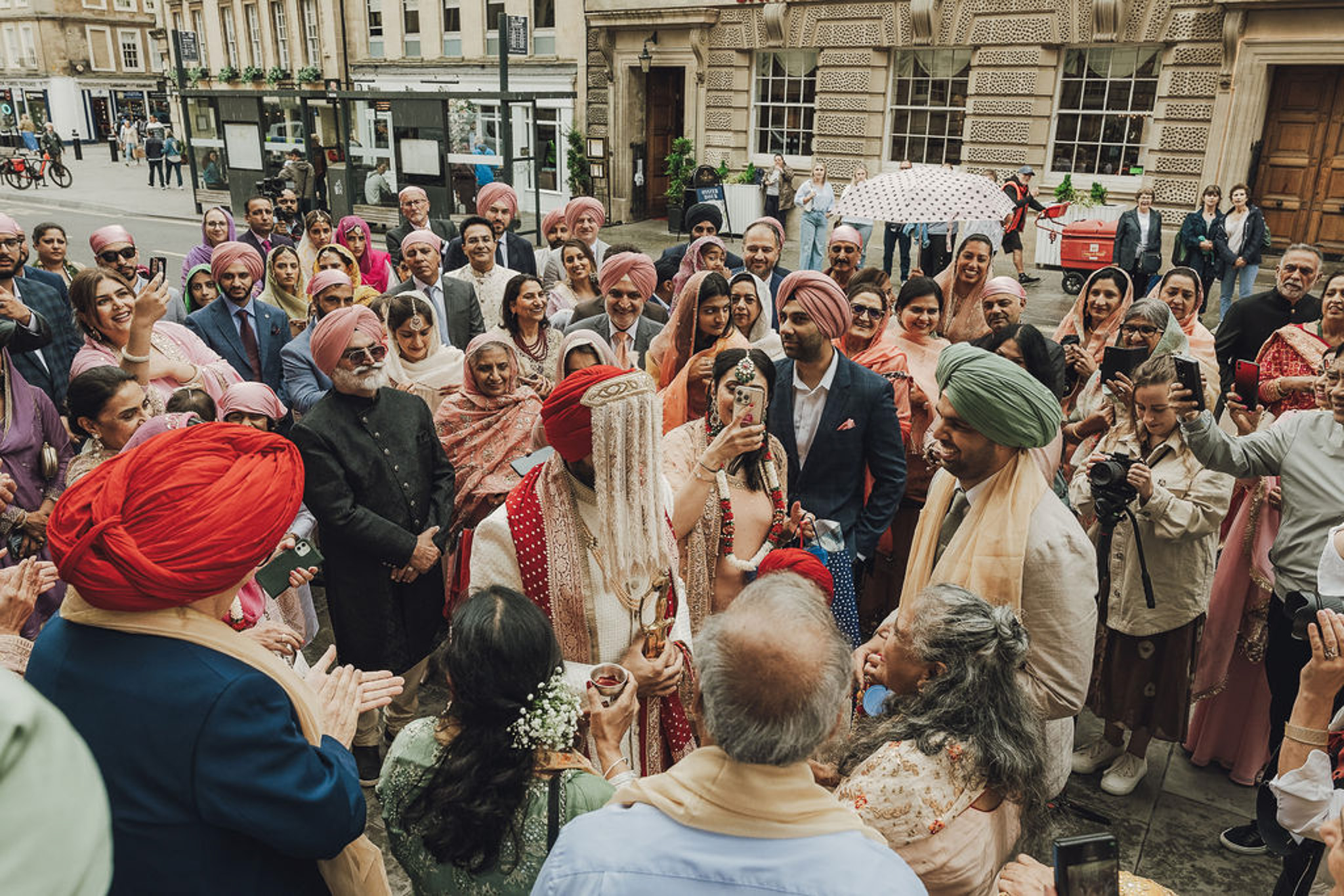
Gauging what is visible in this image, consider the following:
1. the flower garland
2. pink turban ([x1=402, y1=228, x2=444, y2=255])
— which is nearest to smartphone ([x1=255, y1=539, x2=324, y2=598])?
the flower garland

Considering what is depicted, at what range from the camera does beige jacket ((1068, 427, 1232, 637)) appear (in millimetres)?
3180

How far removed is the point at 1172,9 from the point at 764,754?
53.1 ft

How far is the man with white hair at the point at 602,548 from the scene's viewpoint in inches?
95.4

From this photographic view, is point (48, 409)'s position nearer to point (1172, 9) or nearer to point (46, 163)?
point (1172, 9)

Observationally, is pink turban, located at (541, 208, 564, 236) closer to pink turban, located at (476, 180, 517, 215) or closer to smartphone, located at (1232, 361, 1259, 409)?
pink turban, located at (476, 180, 517, 215)

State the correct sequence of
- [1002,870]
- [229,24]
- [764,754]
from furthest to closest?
1. [229,24]
2. [1002,870]
3. [764,754]

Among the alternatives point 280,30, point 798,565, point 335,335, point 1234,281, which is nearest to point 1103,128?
point 1234,281

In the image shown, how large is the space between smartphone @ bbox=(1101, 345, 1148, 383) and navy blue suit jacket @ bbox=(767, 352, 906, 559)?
0.88 metres

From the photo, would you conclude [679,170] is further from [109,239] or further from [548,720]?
[548,720]

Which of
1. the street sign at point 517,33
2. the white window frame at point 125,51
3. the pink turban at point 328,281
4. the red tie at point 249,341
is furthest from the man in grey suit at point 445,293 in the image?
the white window frame at point 125,51

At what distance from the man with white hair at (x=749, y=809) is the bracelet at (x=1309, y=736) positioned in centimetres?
126

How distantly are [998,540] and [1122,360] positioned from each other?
1626mm

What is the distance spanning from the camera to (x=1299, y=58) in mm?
12539

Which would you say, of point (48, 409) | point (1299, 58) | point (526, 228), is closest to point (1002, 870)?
point (48, 409)
